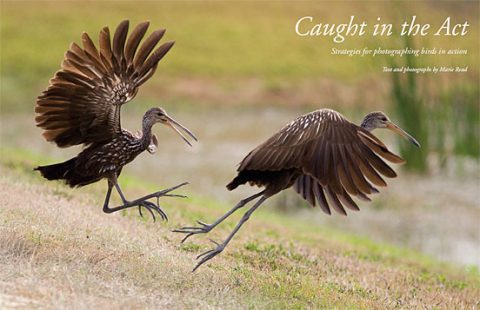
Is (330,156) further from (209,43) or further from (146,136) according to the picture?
(209,43)

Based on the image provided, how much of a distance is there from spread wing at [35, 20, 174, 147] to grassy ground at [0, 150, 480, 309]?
99cm

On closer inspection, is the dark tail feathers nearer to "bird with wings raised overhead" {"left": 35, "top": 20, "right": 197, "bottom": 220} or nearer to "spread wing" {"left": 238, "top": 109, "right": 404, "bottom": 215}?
"bird with wings raised overhead" {"left": 35, "top": 20, "right": 197, "bottom": 220}

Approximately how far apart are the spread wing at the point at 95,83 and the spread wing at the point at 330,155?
1332mm

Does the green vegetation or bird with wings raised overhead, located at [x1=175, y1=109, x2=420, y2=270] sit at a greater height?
the green vegetation

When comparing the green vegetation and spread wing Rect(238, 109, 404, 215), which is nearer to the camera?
spread wing Rect(238, 109, 404, 215)

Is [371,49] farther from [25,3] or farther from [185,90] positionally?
[25,3]

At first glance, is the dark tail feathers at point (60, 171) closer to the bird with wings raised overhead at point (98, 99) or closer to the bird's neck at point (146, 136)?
the bird with wings raised overhead at point (98, 99)

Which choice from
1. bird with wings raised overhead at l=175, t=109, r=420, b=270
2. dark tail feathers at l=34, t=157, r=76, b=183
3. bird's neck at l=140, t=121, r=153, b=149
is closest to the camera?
bird with wings raised overhead at l=175, t=109, r=420, b=270

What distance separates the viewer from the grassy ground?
660 cm

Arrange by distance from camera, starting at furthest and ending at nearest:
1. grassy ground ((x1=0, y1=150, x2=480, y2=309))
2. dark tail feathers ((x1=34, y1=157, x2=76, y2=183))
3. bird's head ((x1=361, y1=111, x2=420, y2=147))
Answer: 1. bird's head ((x1=361, y1=111, x2=420, y2=147))
2. dark tail feathers ((x1=34, y1=157, x2=76, y2=183))
3. grassy ground ((x1=0, y1=150, x2=480, y2=309))

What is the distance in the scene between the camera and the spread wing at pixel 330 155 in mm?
7266

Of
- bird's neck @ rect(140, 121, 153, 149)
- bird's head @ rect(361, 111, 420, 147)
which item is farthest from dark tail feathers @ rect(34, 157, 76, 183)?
bird's head @ rect(361, 111, 420, 147)

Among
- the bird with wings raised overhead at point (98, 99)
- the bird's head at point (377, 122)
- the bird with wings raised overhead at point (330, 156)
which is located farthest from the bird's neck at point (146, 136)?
the bird's head at point (377, 122)

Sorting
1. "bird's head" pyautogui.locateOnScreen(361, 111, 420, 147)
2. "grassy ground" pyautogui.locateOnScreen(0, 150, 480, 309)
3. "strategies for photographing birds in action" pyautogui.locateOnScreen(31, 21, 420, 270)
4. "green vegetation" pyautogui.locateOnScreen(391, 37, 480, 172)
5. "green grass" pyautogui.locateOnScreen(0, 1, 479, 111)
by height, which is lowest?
"grassy ground" pyautogui.locateOnScreen(0, 150, 480, 309)
